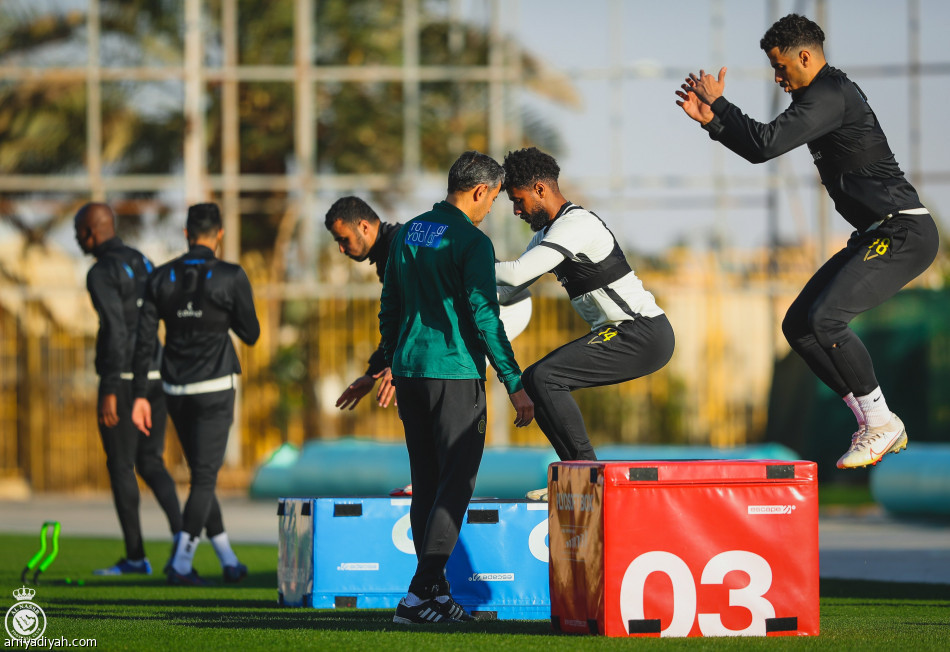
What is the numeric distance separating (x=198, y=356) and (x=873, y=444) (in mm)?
4070

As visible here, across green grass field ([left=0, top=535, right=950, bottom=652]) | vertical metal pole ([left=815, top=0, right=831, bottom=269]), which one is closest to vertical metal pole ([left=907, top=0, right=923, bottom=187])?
vertical metal pole ([left=815, top=0, right=831, bottom=269])

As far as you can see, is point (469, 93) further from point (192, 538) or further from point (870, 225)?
point (870, 225)

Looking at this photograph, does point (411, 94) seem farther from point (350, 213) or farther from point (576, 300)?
point (576, 300)

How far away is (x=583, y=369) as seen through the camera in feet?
21.0

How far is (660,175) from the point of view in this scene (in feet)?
64.4

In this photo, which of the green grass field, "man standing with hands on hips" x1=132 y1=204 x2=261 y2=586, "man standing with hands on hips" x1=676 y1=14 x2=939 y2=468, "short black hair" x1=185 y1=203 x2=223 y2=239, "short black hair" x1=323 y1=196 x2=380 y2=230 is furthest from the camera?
"short black hair" x1=185 y1=203 x2=223 y2=239

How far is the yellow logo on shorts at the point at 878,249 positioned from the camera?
6.05 meters

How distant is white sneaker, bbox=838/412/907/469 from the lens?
20.1 ft

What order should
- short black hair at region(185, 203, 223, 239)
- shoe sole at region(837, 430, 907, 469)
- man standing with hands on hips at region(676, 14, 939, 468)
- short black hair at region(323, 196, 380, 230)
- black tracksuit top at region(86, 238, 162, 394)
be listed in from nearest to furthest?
man standing with hands on hips at region(676, 14, 939, 468), shoe sole at region(837, 430, 907, 469), short black hair at region(323, 196, 380, 230), short black hair at region(185, 203, 223, 239), black tracksuit top at region(86, 238, 162, 394)

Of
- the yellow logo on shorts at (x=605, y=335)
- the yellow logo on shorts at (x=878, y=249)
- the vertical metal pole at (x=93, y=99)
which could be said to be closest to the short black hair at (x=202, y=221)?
the yellow logo on shorts at (x=605, y=335)

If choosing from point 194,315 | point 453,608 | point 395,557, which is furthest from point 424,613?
point 194,315

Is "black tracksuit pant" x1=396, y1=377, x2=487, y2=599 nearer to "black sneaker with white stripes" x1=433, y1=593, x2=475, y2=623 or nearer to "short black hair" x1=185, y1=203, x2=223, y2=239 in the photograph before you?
"black sneaker with white stripes" x1=433, y1=593, x2=475, y2=623

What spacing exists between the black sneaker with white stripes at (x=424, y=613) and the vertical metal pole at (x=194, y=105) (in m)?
15.3

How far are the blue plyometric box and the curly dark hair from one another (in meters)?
2.41
